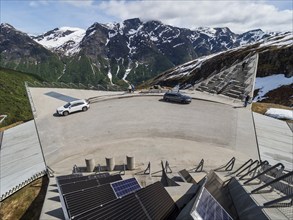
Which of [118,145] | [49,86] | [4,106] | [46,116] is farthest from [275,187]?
[4,106]

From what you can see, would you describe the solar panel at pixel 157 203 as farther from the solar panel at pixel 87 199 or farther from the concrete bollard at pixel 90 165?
the concrete bollard at pixel 90 165

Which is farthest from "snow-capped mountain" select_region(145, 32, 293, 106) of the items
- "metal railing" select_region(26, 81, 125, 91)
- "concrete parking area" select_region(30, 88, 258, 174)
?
"metal railing" select_region(26, 81, 125, 91)

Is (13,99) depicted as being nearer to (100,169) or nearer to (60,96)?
(60,96)

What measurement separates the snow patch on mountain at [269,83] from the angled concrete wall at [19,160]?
7586 cm

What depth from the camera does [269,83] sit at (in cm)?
9688

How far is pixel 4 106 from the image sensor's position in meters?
120

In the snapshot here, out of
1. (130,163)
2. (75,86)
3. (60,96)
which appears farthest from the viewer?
(75,86)

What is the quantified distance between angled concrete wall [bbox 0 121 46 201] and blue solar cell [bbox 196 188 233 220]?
1766 cm

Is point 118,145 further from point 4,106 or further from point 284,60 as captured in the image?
point 4,106

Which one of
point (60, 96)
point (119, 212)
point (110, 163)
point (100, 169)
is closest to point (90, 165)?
point (100, 169)

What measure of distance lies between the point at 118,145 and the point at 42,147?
830cm

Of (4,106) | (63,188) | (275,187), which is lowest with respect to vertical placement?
(4,106)

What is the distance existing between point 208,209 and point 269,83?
9968 centimetres

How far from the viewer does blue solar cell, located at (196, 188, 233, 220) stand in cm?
813
